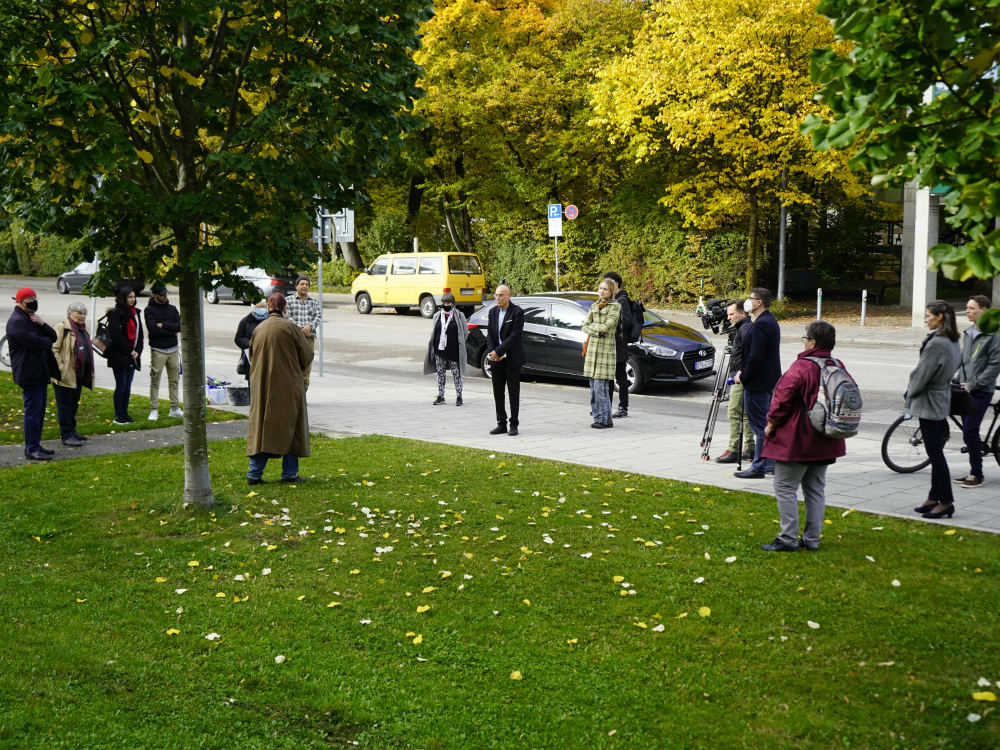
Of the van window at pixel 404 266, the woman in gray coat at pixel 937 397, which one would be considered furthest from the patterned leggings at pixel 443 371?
the van window at pixel 404 266

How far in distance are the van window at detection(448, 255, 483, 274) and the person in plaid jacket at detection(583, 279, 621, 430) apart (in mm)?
19527

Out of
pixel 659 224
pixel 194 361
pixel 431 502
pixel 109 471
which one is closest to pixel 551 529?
pixel 431 502

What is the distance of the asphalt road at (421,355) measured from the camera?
572 inches

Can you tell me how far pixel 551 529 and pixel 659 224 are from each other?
25.8 meters

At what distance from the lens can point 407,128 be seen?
7.45 meters

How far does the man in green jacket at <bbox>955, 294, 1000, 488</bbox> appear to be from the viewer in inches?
346

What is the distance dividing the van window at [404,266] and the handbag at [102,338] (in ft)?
65.3

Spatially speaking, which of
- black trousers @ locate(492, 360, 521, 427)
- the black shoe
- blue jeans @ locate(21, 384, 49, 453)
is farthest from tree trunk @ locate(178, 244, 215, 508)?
black trousers @ locate(492, 360, 521, 427)

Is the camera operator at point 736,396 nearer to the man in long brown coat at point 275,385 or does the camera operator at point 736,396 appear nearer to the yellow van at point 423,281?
the man in long brown coat at point 275,385

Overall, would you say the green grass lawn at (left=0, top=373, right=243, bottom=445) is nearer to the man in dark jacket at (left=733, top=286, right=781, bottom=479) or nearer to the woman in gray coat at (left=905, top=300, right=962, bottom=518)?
the man in dark jacket at (left=733, top=286, right=781, bottom=479)

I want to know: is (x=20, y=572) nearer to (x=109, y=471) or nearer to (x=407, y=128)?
(x=109, y=471)

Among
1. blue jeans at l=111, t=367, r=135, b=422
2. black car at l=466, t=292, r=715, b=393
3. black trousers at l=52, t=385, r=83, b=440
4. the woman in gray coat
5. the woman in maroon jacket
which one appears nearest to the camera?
the woman in maroon jacket

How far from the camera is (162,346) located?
42.6ft

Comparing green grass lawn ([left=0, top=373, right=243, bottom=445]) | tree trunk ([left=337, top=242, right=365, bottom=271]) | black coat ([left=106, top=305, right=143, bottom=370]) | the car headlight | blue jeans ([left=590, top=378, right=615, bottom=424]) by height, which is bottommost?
green grass lawn ([left=0, top=373, right=243, bottom=445])
